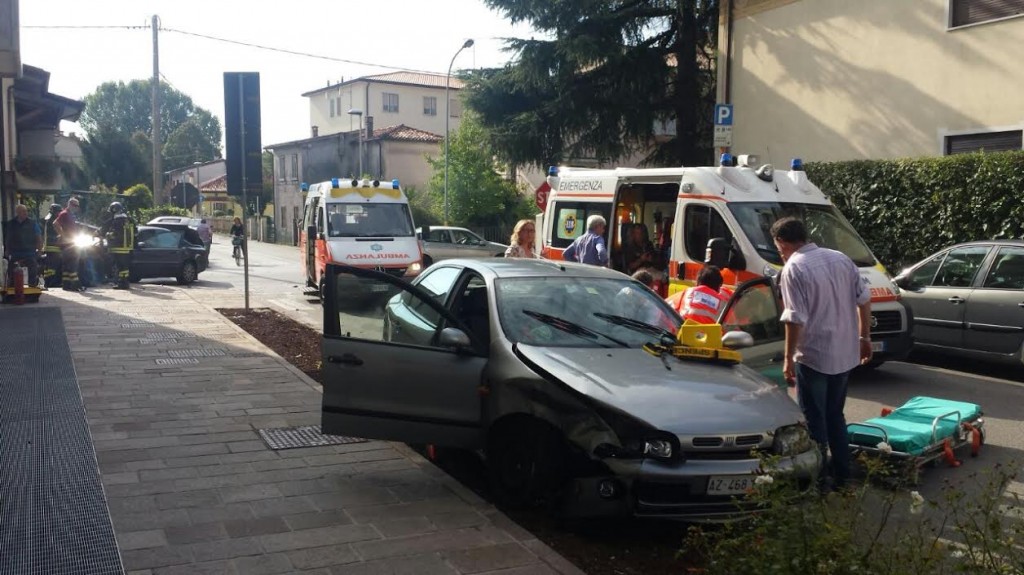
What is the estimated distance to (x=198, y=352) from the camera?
11.0 metres

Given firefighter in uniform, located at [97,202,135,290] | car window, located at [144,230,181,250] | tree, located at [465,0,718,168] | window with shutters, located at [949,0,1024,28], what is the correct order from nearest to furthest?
window with shutters, located at [949,0,1024,28], firefighter in uniform, located at [97,202,135,290], tree, located at [465,0,718,168], car window, located at [144,230,181,250]

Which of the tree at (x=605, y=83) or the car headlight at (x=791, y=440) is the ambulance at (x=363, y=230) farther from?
the car headlight at (x=791, y=440)

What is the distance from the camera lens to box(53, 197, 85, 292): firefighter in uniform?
1895 centimetres

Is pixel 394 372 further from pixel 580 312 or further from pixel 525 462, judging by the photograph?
pixel 580 312

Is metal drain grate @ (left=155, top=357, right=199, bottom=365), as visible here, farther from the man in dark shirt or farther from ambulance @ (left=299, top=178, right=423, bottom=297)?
the man in dark shirt

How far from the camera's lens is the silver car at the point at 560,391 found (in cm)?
477

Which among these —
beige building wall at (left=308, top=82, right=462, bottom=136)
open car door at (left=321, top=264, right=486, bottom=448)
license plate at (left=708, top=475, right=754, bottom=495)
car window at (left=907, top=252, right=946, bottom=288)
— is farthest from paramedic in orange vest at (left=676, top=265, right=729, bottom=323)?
beige building wall at (left=308, top=82, right=462, bottom=136)

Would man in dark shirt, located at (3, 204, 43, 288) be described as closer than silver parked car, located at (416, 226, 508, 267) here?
Yes

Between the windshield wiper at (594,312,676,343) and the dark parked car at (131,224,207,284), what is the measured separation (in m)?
18.5

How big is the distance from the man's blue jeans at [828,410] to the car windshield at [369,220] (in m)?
12.9

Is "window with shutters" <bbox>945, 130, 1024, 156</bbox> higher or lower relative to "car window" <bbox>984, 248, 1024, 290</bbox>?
higher

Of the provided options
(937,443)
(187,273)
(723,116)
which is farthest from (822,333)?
(187,273)

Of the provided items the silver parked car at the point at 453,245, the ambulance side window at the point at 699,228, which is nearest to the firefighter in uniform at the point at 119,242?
the silver parked car at the point at 453,245

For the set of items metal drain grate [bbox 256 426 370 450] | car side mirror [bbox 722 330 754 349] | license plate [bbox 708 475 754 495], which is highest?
car side mirror [bbox 722 330 754 349]
